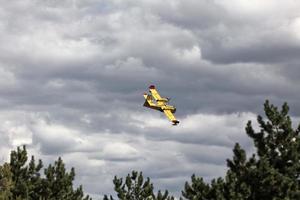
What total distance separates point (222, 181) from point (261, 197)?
3.11 metres

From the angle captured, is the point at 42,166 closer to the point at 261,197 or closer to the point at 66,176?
the point at 66,176

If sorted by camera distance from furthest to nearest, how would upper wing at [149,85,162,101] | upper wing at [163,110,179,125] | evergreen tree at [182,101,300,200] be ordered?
upper wing at [149,85,162,101] → upper wing at [163,110,179,125] → evergreen tree at [182,101,300,200]

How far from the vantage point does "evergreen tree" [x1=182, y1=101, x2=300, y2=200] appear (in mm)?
47562

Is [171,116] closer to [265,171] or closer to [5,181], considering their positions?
[5,181]

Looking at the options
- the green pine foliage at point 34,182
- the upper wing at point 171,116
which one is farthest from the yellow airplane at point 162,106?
the green pine foliage at point 34,182

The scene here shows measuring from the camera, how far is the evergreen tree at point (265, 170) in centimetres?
4756

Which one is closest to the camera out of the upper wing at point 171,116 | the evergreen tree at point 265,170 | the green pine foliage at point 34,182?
the evergreen tree at point 265,170

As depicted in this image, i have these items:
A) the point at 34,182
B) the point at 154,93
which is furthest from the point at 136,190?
the point at 154,93

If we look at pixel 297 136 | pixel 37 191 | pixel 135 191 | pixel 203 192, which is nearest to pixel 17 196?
pixel 37 191

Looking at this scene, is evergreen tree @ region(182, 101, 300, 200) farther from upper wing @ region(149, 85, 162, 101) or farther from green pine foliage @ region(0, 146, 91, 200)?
upper wing @ region(149, 85, 162, 101)

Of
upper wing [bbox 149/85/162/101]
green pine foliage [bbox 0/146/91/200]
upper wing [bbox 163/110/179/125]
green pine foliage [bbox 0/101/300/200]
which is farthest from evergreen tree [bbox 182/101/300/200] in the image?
upper wing [bbox 149/85/162/101]

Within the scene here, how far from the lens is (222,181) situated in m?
47.8

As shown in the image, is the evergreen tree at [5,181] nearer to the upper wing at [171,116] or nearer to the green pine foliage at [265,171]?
the green pine foliage at [265,171]

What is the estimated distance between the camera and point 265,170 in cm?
4766
